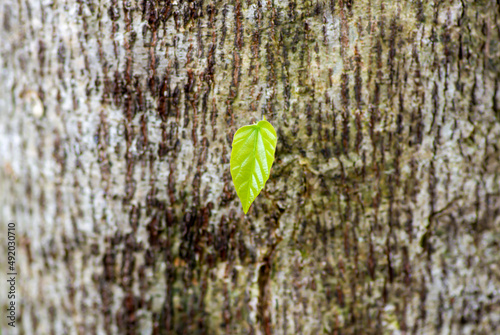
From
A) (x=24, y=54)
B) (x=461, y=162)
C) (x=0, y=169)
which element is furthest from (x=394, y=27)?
(x=0, y=169)

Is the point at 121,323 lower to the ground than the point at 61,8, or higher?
lower

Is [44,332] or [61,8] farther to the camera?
[44,332]

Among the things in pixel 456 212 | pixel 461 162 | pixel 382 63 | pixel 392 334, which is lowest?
pixel 392 334

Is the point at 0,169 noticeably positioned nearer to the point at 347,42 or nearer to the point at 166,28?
the point at 166,28
